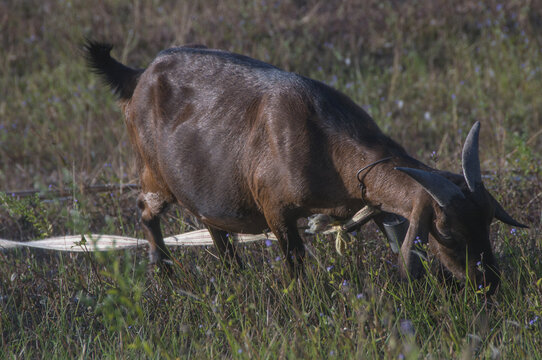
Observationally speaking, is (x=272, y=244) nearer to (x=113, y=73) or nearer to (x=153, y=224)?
(x=153, y=224)

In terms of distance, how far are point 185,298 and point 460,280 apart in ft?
5.06

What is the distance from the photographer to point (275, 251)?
475cm

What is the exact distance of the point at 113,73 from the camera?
5.01 m

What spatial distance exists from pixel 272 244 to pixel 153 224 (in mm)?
900

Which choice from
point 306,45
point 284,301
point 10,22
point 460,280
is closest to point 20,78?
point 10,22

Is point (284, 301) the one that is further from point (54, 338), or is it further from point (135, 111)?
point (135, 111)

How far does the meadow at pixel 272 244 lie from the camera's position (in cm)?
340

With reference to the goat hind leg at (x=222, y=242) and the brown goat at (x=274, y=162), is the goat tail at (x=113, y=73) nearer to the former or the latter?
the brown goat at (x=274, y=162)

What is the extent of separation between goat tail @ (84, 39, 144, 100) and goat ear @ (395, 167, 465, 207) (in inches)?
96.3

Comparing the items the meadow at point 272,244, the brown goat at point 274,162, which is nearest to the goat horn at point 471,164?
the brown goat at point 274,162

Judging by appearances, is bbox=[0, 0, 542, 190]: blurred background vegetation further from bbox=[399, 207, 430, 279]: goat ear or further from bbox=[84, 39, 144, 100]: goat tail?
bbox=[399, 207, 430, 279]: goat ear

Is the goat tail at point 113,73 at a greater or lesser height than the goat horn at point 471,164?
lesser

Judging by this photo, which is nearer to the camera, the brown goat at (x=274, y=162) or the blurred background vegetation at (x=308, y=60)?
the brown goat at (x=274, y=162)

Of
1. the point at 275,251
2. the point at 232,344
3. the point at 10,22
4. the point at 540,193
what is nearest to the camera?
the point at 232,344
